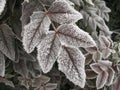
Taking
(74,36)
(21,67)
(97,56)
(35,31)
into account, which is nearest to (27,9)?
(35,31)

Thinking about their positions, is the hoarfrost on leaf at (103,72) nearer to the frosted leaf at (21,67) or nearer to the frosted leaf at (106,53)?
the frosted leaf at (106,53)

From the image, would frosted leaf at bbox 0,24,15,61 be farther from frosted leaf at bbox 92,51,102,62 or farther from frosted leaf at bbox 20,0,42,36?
frosted leaf at bbox 92,51,102,62

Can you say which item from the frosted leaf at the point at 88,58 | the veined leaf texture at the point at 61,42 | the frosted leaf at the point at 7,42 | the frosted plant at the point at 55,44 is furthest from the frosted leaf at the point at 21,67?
the veined leaf texture at the point at 61,42

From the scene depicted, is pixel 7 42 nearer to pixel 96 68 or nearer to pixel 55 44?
pixel 55 44

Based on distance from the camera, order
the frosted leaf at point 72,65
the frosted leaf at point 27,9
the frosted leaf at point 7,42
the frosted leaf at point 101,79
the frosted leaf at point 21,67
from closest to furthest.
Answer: the frosted leaf at point 72,65
the frosted leaf at point 27,9
the frosted leaf at point 7,42
the frosted leaf at point 21,67
the frosted leaf at point 101,79

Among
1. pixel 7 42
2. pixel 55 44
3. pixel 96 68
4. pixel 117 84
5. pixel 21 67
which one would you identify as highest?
pixel 55 44
